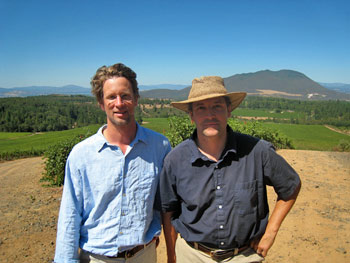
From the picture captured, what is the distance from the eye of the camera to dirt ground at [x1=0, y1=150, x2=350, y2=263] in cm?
490

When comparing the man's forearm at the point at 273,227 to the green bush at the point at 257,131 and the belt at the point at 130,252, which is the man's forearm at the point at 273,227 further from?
the green bush at the point at 257,131

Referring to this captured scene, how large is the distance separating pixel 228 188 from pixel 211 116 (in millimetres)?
632

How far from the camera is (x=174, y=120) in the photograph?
31.5 ft

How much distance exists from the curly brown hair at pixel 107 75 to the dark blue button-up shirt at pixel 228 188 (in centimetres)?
84

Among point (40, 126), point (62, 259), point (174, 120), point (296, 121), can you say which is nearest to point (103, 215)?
point (62, 259)

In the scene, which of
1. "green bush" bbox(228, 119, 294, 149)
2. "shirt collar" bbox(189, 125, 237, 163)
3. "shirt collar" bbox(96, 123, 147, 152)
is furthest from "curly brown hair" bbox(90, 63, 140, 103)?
"green bush" bbox(228, 119, 294, 149)

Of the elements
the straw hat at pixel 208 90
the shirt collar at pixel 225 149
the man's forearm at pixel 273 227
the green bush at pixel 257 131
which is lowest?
the green bush at pixel 257 131

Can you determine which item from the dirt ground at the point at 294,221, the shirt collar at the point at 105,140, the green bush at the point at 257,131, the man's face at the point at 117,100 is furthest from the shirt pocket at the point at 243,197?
the green bush at the point at 257,131

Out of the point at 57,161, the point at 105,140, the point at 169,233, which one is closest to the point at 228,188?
the point at 169,233

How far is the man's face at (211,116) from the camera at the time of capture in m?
2.18

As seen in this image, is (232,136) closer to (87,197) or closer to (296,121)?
(87,197)

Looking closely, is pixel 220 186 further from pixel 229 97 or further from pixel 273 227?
pixel 229 97

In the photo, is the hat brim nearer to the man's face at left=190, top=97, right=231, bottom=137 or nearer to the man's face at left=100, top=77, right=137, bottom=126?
the man's face at left=190, top=97, right=231, bottom=137

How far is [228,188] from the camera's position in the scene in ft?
6.79
